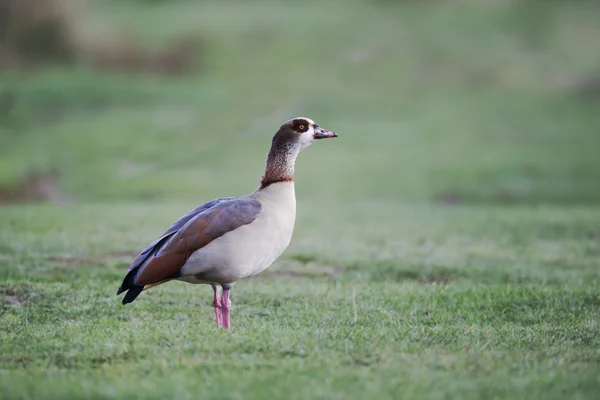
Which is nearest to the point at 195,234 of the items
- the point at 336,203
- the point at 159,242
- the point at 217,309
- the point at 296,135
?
the point at 159,242

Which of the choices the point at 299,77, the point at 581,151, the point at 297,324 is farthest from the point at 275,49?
the point at 297,324

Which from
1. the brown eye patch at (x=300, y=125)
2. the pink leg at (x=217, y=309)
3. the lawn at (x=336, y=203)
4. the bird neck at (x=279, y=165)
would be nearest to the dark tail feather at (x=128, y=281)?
the lawn at (x=336, y=203)

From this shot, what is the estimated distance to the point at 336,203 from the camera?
24.3 m

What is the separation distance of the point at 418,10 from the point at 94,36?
19.1 m

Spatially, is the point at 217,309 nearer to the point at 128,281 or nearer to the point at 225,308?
the point at 225,308

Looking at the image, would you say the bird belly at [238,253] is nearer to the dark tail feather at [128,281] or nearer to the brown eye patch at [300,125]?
the dark tail feather at [128,281]

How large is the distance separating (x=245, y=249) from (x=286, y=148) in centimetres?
124

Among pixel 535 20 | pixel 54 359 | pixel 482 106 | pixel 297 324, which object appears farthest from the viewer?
pixel 535 20

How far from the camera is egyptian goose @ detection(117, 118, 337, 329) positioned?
8.42 meters

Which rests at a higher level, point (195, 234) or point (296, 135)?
point (296, 135)

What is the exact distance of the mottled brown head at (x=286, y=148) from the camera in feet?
30.1

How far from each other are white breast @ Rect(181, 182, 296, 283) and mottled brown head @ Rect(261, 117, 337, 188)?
31 centimetres

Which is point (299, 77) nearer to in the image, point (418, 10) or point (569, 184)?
point (418, 10)

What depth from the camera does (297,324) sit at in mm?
9125
